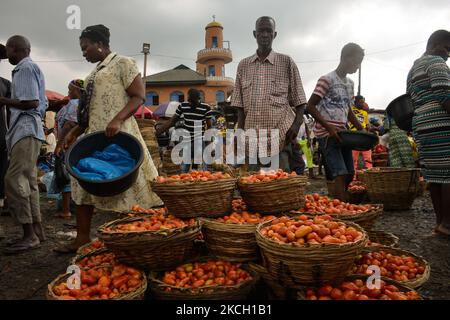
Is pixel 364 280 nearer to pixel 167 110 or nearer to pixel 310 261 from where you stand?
pixel 310 261

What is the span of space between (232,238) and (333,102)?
2.53 metres

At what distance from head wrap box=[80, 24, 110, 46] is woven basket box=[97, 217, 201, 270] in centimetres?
180

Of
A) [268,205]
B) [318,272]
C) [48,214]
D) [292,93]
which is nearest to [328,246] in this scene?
[318,272]

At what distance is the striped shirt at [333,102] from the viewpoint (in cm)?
423

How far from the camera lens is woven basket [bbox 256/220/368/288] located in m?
1.84

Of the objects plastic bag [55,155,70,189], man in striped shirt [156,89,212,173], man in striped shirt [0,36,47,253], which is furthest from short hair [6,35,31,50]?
man in striped shirt [156,89,212,173]

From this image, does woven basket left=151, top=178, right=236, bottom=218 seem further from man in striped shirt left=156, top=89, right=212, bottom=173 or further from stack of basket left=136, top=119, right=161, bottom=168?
man in striped shirt left=156, top=89, right=212, bottom=173

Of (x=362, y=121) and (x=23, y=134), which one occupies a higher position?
(x=362, y=121)

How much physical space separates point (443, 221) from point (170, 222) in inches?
121

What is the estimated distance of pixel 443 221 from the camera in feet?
12.8

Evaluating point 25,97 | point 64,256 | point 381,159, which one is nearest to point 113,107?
point 25,97

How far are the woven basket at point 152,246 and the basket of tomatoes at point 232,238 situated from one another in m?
0.14

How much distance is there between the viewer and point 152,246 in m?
2.28
